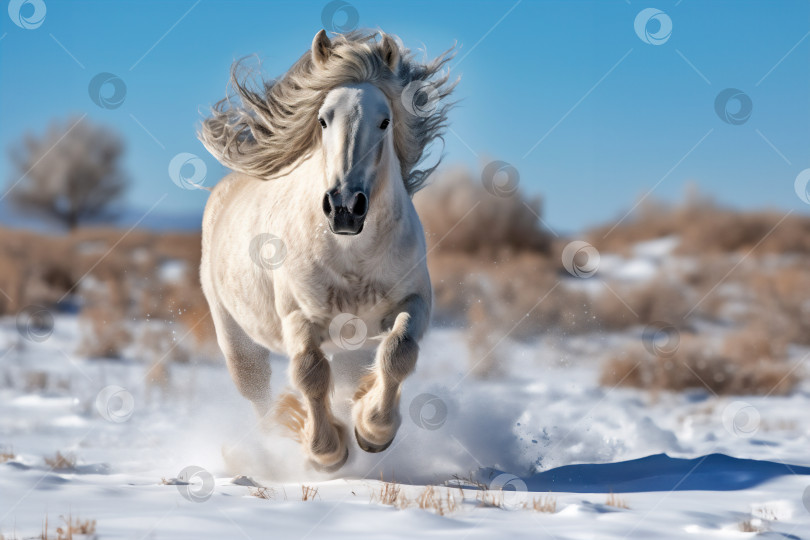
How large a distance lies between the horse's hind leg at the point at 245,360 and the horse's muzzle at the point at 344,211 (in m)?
2.35

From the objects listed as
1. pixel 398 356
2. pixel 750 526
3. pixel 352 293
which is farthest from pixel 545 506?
pixel 352 293

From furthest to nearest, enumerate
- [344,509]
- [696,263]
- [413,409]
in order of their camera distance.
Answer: [696,263], [413,409], [344,509]

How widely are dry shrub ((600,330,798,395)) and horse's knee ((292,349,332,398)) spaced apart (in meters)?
6.15

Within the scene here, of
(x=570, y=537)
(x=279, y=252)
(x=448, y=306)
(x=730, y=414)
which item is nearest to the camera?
(x=570, y=537)

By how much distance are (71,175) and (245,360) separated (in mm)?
19777

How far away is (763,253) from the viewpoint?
1538cm

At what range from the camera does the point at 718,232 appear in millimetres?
15836

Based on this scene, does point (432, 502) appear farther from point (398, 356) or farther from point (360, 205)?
point (360, 205)

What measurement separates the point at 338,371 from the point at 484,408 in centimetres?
127

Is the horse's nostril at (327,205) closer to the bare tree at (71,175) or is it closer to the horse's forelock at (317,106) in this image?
the horse's forelock at (317,106)

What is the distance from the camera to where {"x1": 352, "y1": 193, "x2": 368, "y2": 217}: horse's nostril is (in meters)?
3.46

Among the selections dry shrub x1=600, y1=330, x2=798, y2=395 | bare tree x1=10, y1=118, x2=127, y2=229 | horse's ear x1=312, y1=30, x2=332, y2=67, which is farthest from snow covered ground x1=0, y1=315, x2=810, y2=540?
bare tree x1=10, y1=118, x2=127, y2=229

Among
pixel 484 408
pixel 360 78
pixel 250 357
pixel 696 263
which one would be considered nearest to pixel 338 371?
pixel 250 357

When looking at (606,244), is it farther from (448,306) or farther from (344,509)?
(344,509)
